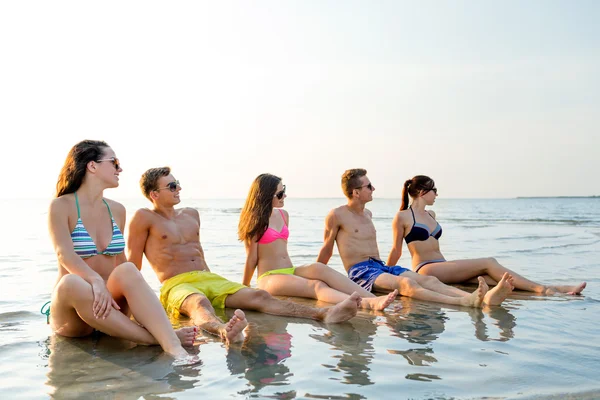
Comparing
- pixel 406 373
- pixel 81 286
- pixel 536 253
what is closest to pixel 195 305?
pixel 81 286

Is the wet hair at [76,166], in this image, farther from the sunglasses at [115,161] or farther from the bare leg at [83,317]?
the bare leg at [83,317]

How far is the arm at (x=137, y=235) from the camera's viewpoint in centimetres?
642

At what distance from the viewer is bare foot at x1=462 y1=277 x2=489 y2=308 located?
641 centimetres

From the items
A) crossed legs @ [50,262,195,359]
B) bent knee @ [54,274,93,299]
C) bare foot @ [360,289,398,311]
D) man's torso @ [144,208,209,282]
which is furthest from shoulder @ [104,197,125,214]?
bare foot @ [360,289,398,311]

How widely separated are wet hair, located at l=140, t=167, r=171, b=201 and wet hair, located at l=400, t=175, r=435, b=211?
12.1 ft

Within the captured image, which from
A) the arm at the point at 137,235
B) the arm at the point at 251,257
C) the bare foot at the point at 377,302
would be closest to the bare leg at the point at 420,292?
the bare foot at the point at 377,302

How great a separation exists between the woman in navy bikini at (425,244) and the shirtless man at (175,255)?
2748mm

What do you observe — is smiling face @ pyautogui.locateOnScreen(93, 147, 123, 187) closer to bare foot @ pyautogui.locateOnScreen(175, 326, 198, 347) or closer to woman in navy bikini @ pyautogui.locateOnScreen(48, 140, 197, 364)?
woman in navy bikini @ pyautogui.locateOnScreen(48, 140, 197, 364)

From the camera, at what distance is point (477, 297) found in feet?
21.5

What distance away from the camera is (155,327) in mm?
4605

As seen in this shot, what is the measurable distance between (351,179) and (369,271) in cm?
134

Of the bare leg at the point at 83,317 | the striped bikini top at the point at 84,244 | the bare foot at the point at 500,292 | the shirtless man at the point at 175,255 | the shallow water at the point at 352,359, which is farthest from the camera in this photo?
the bare foot at the point at 500,292

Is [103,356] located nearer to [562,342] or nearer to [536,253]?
[562,342]

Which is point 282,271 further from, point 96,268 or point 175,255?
point 96,268
